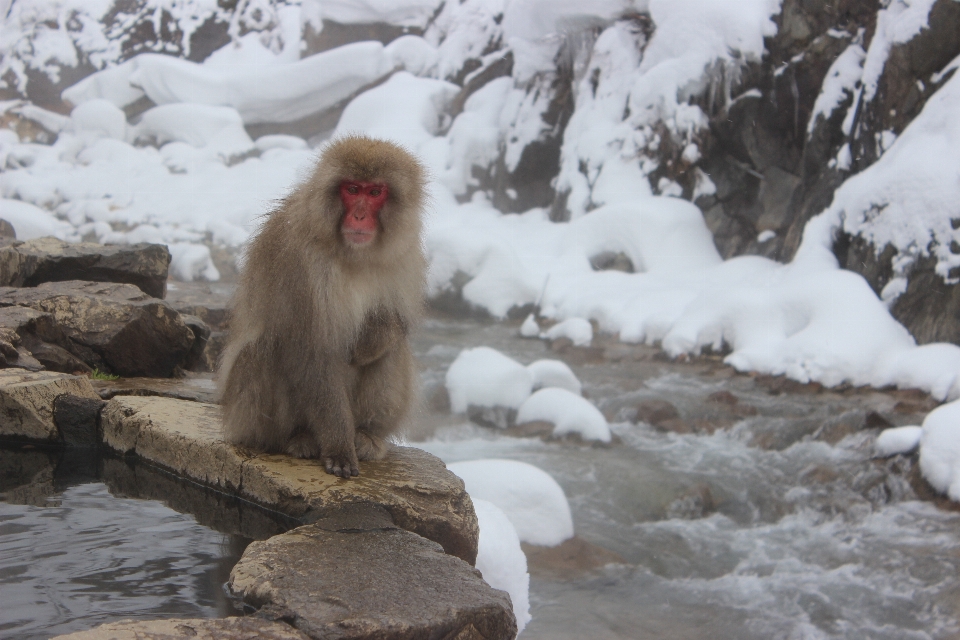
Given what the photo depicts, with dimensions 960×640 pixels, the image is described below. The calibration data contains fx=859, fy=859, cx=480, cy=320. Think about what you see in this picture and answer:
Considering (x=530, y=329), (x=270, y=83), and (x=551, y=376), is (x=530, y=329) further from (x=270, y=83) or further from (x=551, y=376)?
(x=270, y=83)

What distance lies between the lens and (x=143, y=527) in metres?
2.30

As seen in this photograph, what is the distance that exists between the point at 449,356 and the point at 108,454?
528 cm

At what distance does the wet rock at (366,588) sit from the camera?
1.67m

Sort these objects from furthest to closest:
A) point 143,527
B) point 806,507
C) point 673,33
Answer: point 673,33 → point 806,507 → point 143,527

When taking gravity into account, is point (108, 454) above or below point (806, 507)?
above

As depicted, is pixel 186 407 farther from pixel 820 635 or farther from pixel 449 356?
pixel 449 356

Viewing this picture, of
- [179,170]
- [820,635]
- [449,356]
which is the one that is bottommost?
[820,635]

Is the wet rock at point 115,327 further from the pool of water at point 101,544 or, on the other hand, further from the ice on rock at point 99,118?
the ice on rock at point 99,118

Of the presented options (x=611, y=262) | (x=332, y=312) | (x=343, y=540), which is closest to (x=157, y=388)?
(x=332, y=312)

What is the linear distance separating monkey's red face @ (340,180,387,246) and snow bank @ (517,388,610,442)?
4041 millimetres

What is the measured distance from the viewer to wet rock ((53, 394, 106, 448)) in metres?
2.91

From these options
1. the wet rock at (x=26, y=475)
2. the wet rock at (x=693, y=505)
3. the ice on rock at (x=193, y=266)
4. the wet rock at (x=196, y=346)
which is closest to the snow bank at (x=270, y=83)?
the ice on rock at (x=193, y=266)

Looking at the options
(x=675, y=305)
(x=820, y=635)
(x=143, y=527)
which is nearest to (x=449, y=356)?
(x=675, y=305)

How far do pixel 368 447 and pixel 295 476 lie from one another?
30 centimetres
